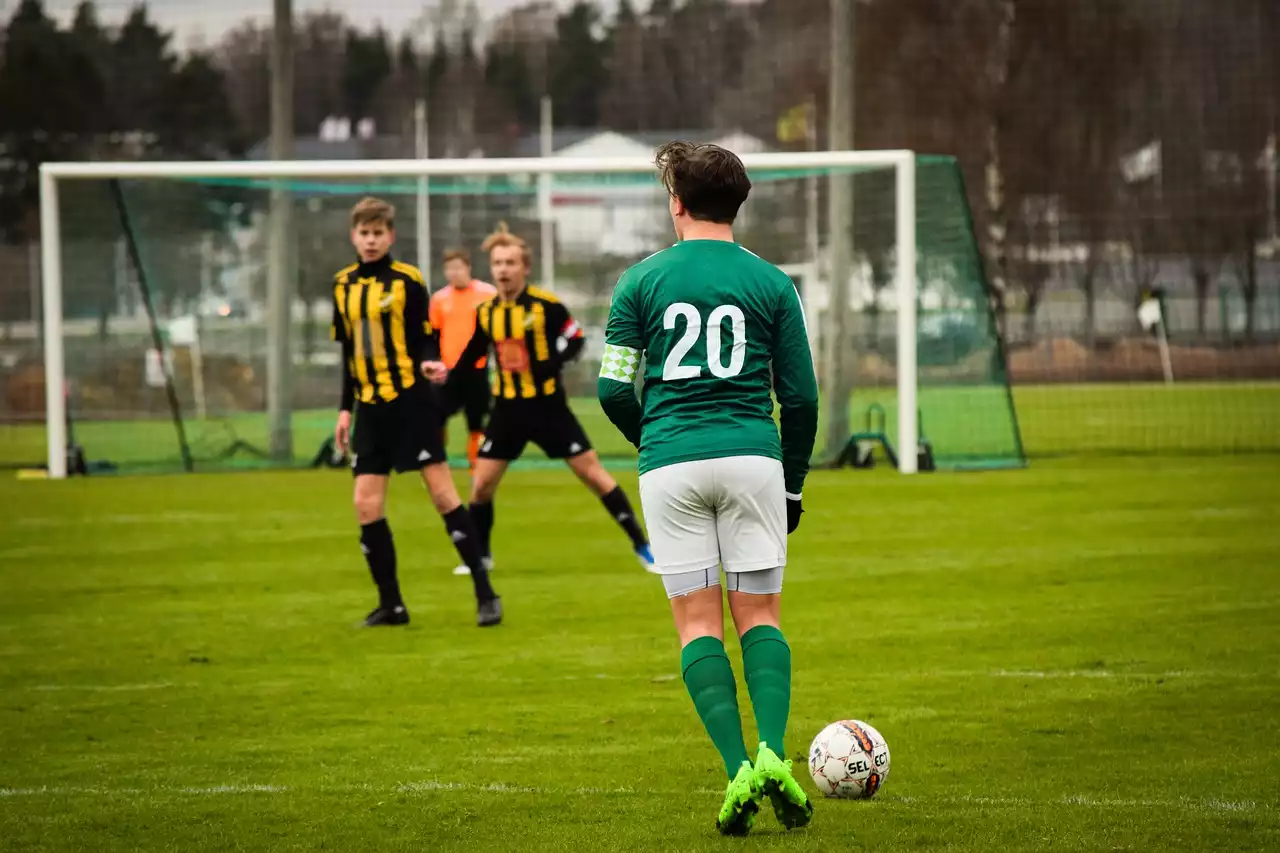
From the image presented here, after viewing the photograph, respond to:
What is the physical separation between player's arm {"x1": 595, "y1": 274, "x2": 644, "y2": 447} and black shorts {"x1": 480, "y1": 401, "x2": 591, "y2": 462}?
5.33m

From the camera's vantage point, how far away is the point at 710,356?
4.87 meters

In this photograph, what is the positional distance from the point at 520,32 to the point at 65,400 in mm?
10240

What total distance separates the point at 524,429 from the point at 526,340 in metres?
0.53

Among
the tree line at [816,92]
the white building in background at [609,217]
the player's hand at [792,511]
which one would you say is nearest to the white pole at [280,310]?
the white building in background at [609,217]

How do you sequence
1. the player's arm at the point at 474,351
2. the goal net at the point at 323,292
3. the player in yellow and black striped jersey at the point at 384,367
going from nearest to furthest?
1. the player in yellow and black striped jersey at the point at 384,367
2. the player's arm at the point at 474,351
3. the goal net at the point at 323,292

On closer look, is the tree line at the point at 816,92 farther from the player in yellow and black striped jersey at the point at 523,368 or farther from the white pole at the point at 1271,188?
the player in yellow and black striped jersey at the point at 523,368

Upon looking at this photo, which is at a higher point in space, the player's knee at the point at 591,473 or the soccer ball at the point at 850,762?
the player's knee at the point at 591,473

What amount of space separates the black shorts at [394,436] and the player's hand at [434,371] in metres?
0.12

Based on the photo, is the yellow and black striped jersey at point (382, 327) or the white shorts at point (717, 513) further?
the yellow and black striped jersey at point (382, 327)

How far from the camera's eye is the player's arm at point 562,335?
10234 mm

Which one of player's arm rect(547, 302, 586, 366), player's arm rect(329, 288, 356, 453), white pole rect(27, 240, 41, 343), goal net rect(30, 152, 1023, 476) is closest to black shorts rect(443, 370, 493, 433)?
player's arm rect(547, 302, 586, 366)

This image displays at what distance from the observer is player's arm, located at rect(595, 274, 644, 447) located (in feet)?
16.1

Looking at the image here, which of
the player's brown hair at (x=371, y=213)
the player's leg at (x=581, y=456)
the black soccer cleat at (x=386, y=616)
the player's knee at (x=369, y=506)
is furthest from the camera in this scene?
the player's leg at (x=581, y=456)

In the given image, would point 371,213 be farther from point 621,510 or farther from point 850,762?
point 850,762
